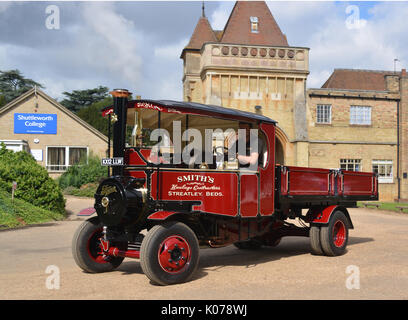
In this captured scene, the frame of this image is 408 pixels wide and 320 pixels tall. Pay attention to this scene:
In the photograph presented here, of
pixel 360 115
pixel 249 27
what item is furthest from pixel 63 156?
pixel 360 115

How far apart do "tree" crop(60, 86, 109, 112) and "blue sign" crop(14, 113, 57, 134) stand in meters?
27.5

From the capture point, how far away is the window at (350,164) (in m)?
33.4

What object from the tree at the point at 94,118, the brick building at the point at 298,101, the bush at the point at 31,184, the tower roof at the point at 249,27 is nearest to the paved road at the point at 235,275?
the bush at the point at 31,184

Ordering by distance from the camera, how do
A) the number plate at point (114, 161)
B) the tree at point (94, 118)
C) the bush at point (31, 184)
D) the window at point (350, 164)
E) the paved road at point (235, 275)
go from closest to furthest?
the paved road at point (235, 275)
the number plate at point (114, 161)
the bush at point (31, 184)
the window at point (350, 164)
the tree at point (94, 118)

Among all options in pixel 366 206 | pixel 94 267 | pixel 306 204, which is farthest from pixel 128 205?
pixel 366 206

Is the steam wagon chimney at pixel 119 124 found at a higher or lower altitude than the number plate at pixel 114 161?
higher

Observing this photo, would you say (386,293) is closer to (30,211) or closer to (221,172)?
(221,172)

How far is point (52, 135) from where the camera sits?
113ft

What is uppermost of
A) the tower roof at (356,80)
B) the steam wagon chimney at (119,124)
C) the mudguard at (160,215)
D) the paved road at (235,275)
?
the tower roof at (356,80)

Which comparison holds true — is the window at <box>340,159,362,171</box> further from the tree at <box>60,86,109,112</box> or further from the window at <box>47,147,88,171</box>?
the tree at <box>60,86,109,112</box>

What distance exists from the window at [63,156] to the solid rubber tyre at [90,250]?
89.6ft

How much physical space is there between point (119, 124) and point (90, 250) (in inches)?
83.8

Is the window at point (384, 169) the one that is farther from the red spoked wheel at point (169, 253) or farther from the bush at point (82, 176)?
the red spoked wheel at point (169, 253)

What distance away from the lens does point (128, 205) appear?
719 cm
